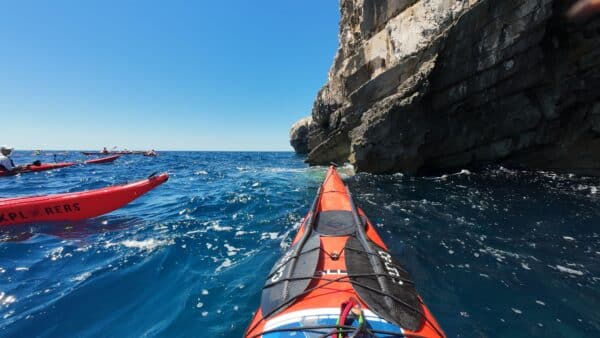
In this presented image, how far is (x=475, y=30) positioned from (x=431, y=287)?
13368mm

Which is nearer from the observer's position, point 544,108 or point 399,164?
point 544,108

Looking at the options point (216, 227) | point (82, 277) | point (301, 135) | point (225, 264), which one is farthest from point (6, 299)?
point (301, 135)

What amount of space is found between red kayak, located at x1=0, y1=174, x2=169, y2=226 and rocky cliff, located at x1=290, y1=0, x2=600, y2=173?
12665mm

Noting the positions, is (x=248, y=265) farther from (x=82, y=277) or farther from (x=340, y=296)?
(x=82, y=277)

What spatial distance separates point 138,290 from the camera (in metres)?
4.35

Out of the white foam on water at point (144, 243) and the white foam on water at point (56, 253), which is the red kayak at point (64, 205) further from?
the white foam on water at point (144, 243)

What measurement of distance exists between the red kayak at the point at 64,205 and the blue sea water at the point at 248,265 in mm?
269

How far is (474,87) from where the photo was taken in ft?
44.6

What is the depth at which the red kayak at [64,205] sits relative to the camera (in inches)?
274

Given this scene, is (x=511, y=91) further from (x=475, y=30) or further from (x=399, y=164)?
(x=399, y=164)

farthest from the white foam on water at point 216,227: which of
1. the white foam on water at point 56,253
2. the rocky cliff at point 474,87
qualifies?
the rocky cliff at point 474,87

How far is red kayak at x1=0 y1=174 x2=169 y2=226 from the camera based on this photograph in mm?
6957

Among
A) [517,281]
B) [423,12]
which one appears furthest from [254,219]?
[423,12]

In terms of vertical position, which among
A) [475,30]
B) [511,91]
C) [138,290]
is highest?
[475,30]
